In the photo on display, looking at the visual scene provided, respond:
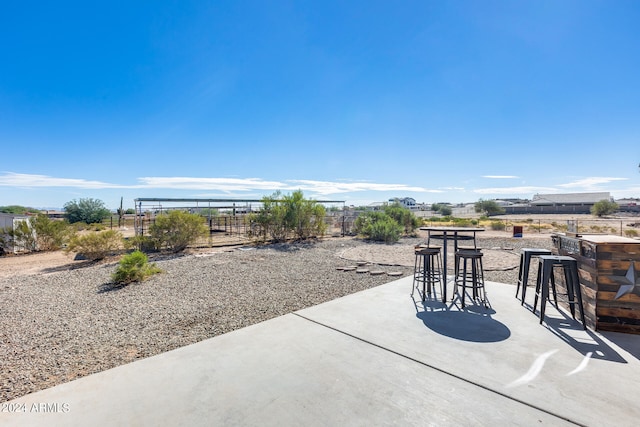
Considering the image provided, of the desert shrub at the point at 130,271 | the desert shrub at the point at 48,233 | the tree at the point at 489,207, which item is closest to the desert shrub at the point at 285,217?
the desert shrub at the point at 130,271

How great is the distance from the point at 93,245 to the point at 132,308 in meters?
5.96

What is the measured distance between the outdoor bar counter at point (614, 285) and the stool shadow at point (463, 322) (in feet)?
3.21

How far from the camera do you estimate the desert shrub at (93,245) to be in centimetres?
823

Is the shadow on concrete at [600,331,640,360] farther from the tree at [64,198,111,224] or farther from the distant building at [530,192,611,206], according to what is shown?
the distant building at [530,192,611,206]

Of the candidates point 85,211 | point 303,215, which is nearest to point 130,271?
point 303,215

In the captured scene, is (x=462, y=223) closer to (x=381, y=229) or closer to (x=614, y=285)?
(x=381, y=229)

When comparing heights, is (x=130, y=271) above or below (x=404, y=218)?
below

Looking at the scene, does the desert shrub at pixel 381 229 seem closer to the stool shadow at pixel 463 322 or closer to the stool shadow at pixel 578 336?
the stool shadow at pixel 463 322

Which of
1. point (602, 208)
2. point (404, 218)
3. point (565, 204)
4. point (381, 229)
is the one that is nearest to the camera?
point (381, 229)

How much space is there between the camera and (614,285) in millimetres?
2846

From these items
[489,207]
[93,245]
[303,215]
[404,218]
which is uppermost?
[489,207]

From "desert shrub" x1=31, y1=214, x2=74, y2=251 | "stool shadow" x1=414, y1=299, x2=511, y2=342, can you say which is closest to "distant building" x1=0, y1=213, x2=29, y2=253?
"desert shrub" x1=31, y1=214, x2=74, y2=251

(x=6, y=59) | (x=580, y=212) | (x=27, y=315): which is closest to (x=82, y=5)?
(x=6, y=59)

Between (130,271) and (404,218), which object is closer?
(130,271)
